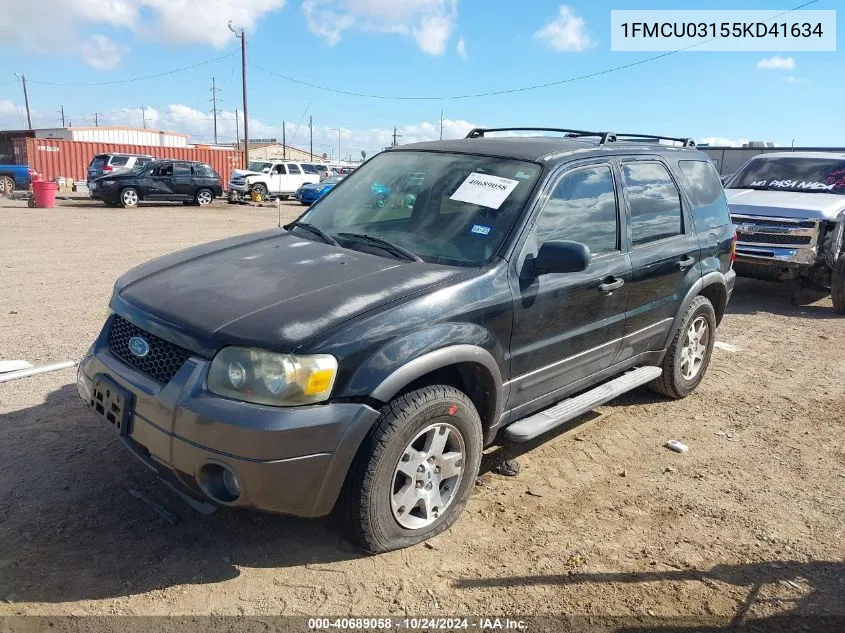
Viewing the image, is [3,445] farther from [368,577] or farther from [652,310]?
[652,310]

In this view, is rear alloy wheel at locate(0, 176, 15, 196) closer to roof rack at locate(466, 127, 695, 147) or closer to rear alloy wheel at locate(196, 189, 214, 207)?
rear alloy wheel at locate(196, 189, 214, 207)

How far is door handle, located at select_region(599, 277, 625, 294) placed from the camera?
3900 mm

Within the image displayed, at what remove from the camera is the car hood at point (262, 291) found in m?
2.78

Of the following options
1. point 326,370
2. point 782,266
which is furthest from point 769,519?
point 782,266

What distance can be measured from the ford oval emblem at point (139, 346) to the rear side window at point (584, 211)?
200 centimetres

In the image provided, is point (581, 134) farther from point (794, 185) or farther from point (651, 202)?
point (794, 185)

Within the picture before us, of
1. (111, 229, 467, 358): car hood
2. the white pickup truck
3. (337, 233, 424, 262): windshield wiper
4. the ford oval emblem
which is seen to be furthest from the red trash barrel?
the ford oval emblem

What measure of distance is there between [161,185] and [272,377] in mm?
23010

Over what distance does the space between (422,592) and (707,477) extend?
6.88 feet

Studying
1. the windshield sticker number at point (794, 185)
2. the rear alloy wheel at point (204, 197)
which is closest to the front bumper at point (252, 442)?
the windshield sticker number at point (794, 185)

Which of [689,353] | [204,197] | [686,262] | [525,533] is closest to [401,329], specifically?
[525,533]

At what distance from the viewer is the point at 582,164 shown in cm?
398

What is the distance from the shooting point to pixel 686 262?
474cm

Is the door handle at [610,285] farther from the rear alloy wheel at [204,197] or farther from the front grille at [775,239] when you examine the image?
the rear alloy wheel at [204,197]
